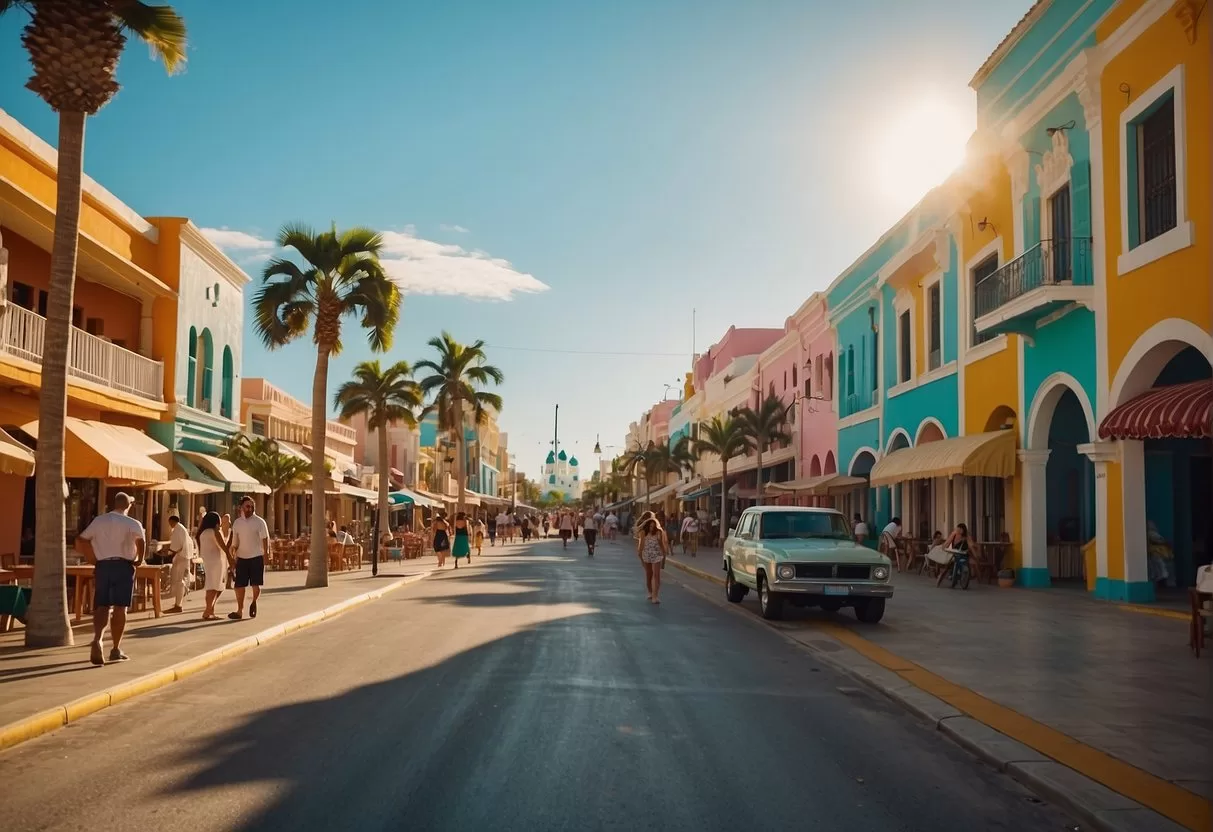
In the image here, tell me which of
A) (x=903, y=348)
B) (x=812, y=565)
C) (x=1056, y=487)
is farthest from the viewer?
(x=903, y=348)

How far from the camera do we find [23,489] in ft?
68.5

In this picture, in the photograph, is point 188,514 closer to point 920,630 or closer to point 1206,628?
point 920,630

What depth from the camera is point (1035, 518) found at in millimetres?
22500

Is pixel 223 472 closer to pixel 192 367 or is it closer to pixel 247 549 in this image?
pixel 192 367

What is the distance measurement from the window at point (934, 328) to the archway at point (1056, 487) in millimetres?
5617

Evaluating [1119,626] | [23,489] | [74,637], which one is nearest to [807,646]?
[1119,626]

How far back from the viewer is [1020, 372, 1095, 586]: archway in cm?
2238

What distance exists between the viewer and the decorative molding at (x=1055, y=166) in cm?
2045

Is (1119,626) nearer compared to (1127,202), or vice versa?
(1119,626)

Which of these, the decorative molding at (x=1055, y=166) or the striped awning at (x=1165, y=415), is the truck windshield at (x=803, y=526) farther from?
the decorative molding at (x=1055, y=166)

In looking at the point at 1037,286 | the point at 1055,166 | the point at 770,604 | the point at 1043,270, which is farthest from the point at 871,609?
the point at 1055,166

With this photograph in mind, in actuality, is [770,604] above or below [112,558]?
below

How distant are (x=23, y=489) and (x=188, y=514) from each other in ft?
28.1

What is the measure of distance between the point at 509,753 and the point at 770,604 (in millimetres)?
9573
